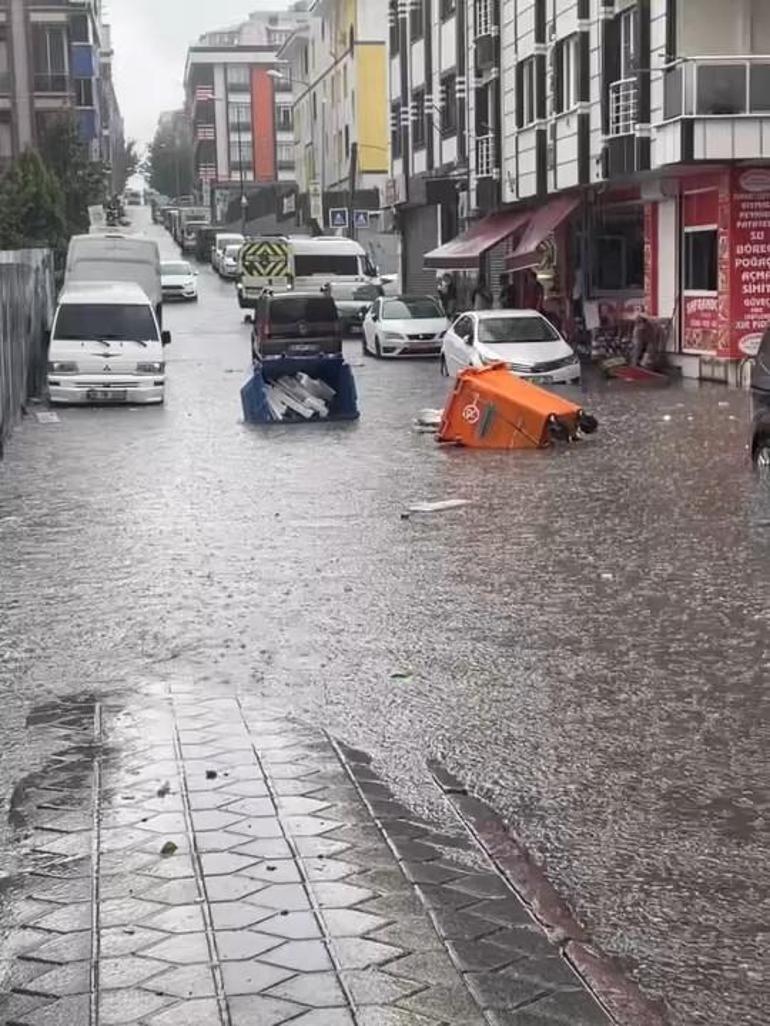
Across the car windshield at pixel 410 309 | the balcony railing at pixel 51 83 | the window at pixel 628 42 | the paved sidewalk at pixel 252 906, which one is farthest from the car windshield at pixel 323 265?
the paved sidewalk at pixel 252 906

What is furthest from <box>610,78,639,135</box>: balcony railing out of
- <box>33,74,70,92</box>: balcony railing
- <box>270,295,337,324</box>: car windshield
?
<box>33,74,70,92</box>: balcony railing

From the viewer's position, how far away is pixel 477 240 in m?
41.6

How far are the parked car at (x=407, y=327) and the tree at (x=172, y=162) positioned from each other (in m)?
119

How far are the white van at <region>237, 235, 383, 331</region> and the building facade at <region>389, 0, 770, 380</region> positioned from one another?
2764mm

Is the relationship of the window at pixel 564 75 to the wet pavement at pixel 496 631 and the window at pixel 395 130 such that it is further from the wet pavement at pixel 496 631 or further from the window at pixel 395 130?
the window at pixel 395 130

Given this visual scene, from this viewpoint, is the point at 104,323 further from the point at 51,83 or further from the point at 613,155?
the point at 51,83

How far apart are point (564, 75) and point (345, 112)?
4054 centimetres

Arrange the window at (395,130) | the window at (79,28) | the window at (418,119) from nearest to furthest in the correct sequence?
1. the window at (418,119)
2. the window at (395,130)
3. the window at (79,28)

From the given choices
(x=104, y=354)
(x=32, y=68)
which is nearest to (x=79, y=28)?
(x=32, y=68)

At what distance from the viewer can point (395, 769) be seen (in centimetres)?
666

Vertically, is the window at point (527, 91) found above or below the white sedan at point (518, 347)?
above

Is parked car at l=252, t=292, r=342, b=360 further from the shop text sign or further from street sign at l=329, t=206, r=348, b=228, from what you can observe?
street sign at l=329, t=206, r=348, b=228

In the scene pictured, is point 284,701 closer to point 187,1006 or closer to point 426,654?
point 426,654

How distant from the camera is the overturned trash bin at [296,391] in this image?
72.8 ft
